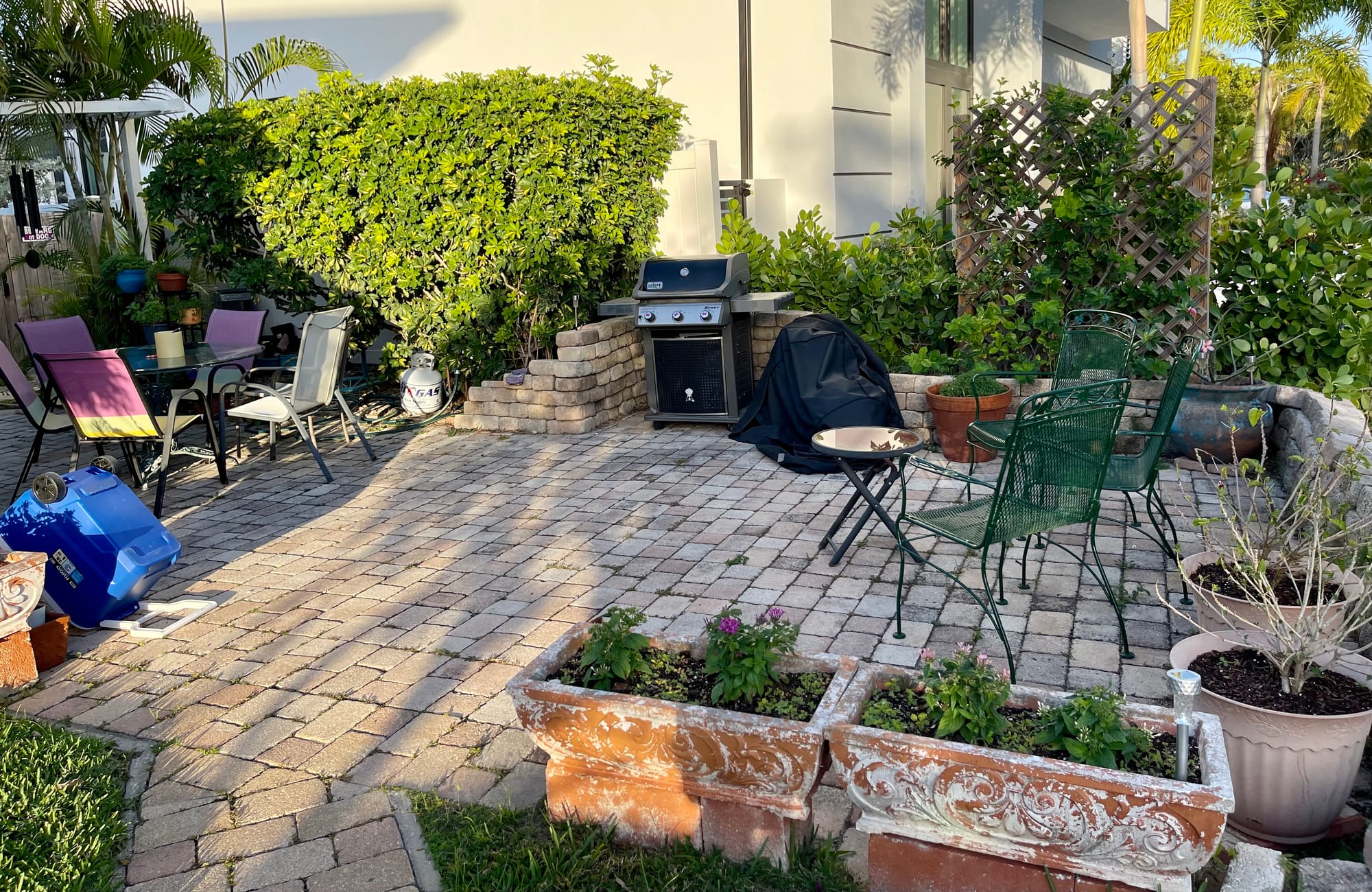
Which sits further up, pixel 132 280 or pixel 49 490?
pixel 132 280

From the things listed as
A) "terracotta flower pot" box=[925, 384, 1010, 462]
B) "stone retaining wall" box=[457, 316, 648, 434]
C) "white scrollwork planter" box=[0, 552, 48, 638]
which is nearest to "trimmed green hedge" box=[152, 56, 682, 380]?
"stone retaining wall" box=[457, 316, 648, 434]

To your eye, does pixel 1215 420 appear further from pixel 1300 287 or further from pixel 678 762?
pixel 678 762

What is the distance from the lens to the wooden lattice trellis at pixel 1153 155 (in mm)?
6312

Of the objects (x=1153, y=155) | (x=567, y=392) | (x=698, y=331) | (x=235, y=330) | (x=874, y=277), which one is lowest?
(x=567, y=392)

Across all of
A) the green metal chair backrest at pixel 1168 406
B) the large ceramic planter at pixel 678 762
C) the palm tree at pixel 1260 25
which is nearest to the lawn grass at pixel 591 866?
the large ceramic planter at pixel 678 762

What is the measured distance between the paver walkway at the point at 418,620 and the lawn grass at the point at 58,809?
10cm

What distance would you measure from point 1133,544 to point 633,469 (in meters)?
2.95

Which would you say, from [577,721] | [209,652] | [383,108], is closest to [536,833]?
[577,721]

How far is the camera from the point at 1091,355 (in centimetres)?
529

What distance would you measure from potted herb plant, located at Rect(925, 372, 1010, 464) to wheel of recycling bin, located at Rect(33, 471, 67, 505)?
14.8 feet

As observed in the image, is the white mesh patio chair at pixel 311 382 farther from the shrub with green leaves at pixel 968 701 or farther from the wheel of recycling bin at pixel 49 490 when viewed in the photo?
the shrub with green leaves at pixel 968 701

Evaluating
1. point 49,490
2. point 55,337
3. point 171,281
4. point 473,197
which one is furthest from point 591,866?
point 171,281

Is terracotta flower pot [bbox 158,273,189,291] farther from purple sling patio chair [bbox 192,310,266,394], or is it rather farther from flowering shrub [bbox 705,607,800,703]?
flowering shrub [bbox 705,607,800,703]

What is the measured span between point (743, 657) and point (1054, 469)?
4.77 feet
